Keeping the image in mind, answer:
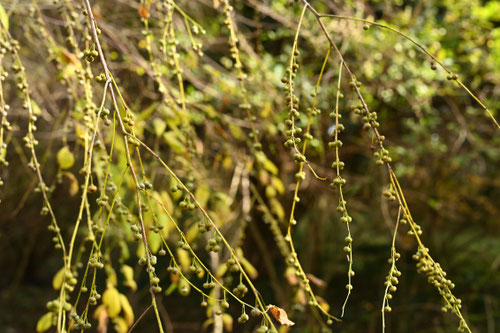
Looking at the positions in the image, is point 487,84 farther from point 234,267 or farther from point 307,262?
point 234,267

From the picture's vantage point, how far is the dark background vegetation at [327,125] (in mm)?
2303

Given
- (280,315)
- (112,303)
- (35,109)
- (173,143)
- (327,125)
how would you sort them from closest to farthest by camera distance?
(280,315)
(35,109)
(112,303)
(173,143)
(327,125)

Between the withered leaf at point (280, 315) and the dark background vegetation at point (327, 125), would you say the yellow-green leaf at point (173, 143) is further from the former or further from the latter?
the withered leaf at point (280, 315)

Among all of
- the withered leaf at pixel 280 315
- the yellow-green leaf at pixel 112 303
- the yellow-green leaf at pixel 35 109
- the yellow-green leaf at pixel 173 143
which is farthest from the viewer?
the yellow-green leaf at pixel 173 143

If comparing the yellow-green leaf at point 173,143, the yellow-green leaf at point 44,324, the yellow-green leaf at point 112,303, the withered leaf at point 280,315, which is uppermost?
the yellow-green leaf at point 173,143

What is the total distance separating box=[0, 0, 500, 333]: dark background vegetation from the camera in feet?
7.55

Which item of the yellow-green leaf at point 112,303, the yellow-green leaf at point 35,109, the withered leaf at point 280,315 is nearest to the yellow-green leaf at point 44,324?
the yellow-green leaf at point 112,303

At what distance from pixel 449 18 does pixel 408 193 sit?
1237 millimetres

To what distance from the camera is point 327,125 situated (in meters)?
3.00

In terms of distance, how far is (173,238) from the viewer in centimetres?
564

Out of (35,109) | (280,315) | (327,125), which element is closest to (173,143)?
(35,109)

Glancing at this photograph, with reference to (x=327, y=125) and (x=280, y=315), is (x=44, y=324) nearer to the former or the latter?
(x=280, y=315)

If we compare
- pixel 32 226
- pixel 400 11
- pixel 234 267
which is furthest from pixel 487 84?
pixel 32 226

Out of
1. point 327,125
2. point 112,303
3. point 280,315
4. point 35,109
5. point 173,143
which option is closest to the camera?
point 280,315
